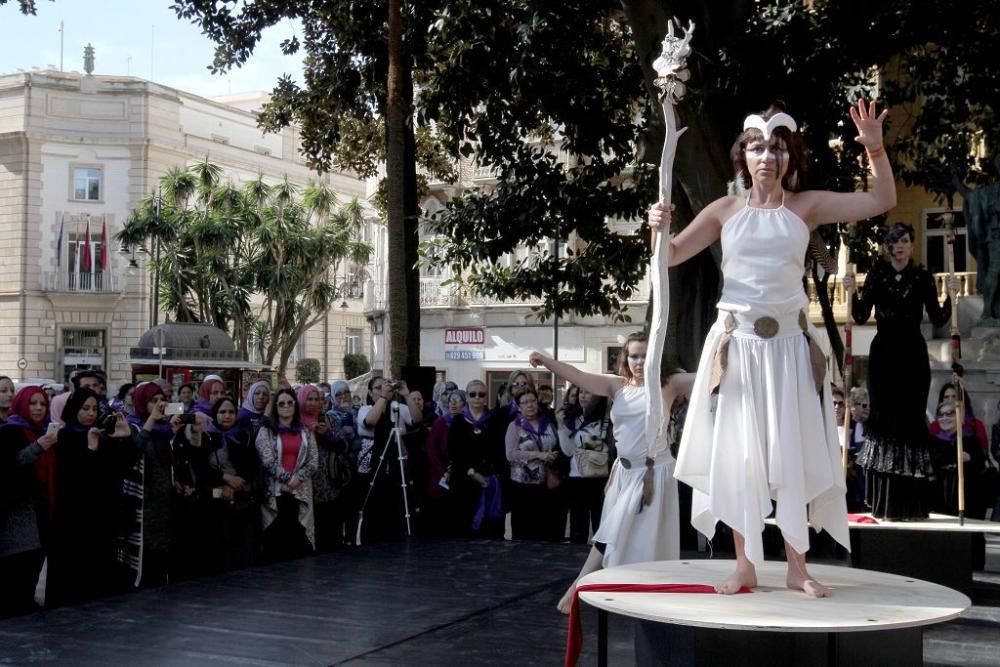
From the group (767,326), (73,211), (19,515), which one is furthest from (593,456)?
(73,211)

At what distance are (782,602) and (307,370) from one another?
155ft

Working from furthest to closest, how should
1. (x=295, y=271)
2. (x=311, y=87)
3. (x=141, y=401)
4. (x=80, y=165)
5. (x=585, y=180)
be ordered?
(x=80, y=165), (x=295, y=271), (x=311, y=87), (x=585, y=180), (x=141, y=401)

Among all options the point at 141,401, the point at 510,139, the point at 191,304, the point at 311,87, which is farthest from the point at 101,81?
the point at 141,401

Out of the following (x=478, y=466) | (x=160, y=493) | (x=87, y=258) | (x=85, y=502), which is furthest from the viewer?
(x=87, y=258)

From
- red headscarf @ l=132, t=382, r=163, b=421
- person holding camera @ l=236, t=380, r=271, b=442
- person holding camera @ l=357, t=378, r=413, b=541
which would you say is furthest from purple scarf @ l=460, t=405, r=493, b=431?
red headscarf @ l=132, t=382, r=163, b=421

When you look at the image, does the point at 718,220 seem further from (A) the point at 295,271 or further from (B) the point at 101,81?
(B) the point at 101,81

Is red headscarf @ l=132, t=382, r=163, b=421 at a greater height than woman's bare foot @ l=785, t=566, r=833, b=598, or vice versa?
red headscarf @ l=132, t=382, r=163, b=421

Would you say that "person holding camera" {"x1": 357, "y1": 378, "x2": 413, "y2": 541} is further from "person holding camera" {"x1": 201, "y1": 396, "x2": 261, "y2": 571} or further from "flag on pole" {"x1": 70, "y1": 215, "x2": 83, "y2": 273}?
"flag on pole" {"x1": 70, "y1": 215, "x2": 83, "y2": 273}

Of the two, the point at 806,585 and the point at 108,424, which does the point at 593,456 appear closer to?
the point at 108,424

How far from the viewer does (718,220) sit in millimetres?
A: 5508

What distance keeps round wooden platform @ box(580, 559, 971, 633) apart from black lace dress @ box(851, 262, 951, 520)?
Result: 8.41 ft

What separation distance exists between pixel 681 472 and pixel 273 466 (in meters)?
5.85

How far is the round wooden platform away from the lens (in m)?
4.54

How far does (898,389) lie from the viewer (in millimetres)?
8289
